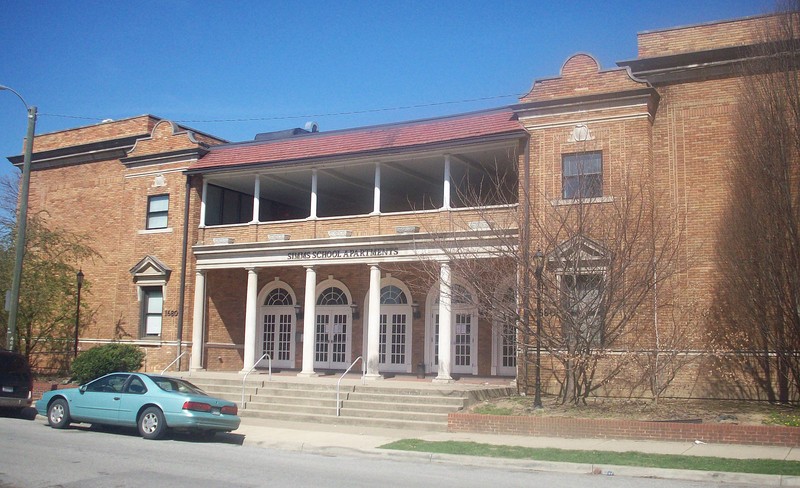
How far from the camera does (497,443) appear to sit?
49.4ft

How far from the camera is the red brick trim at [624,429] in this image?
14133 mm

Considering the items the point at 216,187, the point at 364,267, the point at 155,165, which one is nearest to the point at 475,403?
the point at 364,267

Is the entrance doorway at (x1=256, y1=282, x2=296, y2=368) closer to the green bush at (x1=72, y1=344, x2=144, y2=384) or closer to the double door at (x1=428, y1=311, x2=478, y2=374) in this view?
the green bush at (x1=72, y1=344, x2=144, y2=384)

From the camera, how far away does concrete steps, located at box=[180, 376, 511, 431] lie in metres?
18.3

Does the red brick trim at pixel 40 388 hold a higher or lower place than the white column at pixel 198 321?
lower

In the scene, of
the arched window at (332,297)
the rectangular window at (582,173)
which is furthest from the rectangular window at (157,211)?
the rectangular window at (582,173)

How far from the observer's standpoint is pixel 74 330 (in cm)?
2828

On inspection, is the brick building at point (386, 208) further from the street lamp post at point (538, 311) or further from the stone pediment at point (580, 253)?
the street lamp post at point (538, 311)

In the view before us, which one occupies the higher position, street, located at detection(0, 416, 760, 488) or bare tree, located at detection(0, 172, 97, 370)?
bare tree, located at detection(0, 172, 97, 370)

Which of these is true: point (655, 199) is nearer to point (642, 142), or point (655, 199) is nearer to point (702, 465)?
point (642, 142)

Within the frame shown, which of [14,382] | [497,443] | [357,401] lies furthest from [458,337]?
[14,382]

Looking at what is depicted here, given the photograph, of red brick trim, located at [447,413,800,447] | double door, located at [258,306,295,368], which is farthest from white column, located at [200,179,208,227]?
red brick trim, located at [447,413,800,447]

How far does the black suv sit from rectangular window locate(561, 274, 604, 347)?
12914mm

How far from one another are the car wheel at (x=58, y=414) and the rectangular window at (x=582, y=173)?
12407 mm
